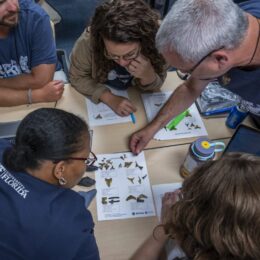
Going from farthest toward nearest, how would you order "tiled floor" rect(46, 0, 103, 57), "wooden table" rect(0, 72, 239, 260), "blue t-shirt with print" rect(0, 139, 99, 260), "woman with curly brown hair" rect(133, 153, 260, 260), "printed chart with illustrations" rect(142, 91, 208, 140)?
1. "tiled floor" rect(46, 0, 103, 57)
2. "printed chart with illustrations" rect(142, 91, 208, 140)
3. "wooden table" rect(0, 72, 239, 260)
4. "blue t-shirt with print" rect(0, 139, 99, 260)
5. "woman with curly brown hair" rect(133, 153, 260, 260)

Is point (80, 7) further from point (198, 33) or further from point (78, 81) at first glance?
point (198, 33)

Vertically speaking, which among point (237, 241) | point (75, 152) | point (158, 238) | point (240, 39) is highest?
point (240, 39)

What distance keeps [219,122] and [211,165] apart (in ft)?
2.35

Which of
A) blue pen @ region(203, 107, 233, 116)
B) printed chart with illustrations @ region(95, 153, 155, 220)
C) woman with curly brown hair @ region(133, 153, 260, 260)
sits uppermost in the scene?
woman with curly brown hair @ region(133, 153, 260, 260)

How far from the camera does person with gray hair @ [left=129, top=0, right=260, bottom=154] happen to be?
0.95 m

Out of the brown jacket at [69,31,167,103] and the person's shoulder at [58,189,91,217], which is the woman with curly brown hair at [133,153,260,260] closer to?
the person's shoulder at [58,189,91,217]

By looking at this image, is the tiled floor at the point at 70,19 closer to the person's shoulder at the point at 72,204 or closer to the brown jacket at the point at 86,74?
the brown jacket at the point at 86,74

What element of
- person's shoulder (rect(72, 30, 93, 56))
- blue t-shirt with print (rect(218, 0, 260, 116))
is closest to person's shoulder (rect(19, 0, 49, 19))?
person's shoulder (rect(72, 30, 93, 56))

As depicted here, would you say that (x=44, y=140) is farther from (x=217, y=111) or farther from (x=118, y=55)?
(x=217, y=111)

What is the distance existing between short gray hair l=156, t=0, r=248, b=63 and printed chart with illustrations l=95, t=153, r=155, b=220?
1.59ft

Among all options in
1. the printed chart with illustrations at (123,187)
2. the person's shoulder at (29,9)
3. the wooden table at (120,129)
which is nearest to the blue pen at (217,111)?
the wooden table at (120,129)

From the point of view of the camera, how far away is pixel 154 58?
4.73 feet

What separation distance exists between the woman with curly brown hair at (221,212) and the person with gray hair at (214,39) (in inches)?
14.1

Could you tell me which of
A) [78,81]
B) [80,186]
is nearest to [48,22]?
[78,81]
